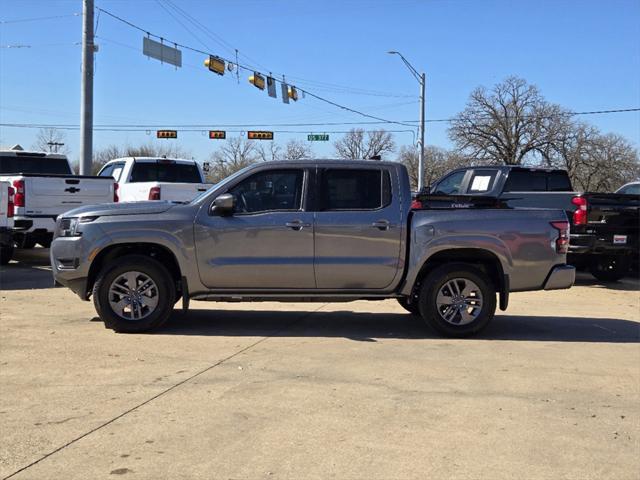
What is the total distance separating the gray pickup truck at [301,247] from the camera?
7027 mm

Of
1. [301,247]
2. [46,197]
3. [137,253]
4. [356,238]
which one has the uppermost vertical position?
[46,197]

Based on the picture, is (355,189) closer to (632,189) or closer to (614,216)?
(614,216)

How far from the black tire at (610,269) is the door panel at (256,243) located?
8249mm

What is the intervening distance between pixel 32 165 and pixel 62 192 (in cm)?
383

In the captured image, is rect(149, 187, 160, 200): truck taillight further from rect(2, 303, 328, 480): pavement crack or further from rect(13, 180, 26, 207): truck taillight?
rect(2, 303, 328, 480): pavement crack

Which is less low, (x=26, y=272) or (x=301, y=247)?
(x=301, y=247)

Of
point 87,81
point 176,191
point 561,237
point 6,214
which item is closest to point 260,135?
point 87,81

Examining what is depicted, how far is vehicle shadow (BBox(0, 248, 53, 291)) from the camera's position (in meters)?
10.9

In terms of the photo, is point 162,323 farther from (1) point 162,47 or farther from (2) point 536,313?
(1) point 162,47

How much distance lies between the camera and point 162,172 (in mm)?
15047

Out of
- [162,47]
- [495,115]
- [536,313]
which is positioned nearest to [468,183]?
[536,313]

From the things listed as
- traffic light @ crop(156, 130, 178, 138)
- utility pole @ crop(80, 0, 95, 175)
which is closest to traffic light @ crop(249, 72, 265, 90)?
utility pole @ crop(80, 0, 95, 175)

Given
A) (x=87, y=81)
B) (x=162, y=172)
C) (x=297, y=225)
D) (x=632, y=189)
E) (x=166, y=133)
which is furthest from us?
(x=166, y=133)

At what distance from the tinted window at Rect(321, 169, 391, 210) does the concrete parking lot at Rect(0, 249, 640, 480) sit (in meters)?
1.50
